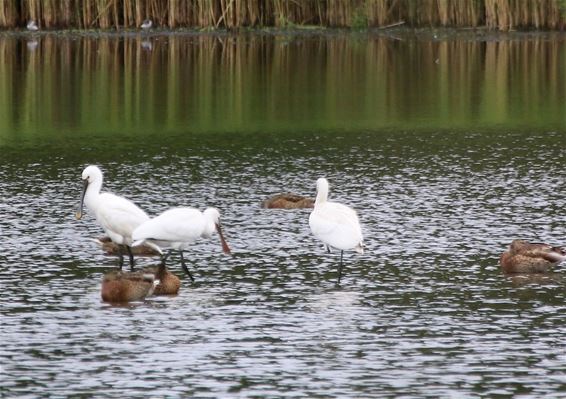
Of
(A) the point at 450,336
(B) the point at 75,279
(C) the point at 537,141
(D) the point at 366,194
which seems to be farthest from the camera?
(C) the point at 537,141

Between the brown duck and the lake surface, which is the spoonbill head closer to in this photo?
the lake surface

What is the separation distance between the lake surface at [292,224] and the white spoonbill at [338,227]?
48 centimetres

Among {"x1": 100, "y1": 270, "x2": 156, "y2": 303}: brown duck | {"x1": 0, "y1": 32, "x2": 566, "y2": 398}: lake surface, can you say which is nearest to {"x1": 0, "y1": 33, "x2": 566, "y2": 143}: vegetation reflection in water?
{"x1": 0, "y1": 32, "x2": 566, "y2": 398}: lake surface

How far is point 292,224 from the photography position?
22.2 metres

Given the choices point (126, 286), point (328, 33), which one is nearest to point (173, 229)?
point (126, 286)

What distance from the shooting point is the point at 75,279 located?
60.2 ft

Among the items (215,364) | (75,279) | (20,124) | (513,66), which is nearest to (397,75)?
(513,66)

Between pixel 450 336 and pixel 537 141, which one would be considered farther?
pixel 537 141

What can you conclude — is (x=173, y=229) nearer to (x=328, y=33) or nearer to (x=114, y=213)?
(x=114, y=213)

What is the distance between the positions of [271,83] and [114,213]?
25.1m

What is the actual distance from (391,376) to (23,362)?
135 inches

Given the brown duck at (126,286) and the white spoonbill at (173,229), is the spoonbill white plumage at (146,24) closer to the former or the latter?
the white spoonbill at (173,229)

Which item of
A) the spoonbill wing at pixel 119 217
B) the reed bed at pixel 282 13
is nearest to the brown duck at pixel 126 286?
the spoonbill wing at pixel 119 217

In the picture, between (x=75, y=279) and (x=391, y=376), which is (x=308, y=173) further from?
(x=391, y=376)
